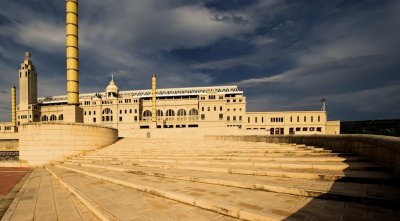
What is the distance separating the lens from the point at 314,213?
3.59 m

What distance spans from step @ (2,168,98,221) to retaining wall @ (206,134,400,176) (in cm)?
805

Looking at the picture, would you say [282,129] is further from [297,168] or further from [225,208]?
[225,208]

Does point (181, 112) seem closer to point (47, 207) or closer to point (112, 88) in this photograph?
point (112, 88)

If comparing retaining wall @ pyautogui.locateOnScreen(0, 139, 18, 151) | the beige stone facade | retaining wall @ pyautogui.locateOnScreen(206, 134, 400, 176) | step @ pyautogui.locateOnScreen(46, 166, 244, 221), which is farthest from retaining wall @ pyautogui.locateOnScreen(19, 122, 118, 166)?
the beige stone facade

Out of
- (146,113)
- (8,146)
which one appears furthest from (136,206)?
(146,113)

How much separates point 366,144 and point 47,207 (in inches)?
457

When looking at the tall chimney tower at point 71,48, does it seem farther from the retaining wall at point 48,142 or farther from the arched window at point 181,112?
the arched window at point 181,112

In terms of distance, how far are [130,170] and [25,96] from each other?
8810 centimetres

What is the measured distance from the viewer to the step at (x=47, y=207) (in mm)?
4867

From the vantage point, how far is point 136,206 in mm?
4668

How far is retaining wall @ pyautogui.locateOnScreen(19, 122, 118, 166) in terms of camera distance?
56.6ft

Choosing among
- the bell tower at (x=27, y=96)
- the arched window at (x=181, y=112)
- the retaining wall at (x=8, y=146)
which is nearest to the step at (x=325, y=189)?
the retaining wall at (x=8, y=146)

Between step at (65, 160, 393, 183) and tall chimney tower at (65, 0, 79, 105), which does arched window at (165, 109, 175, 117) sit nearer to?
tall chimney tower at (65, 0, 79, 105)

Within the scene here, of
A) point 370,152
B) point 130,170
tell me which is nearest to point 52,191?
point 130,170
